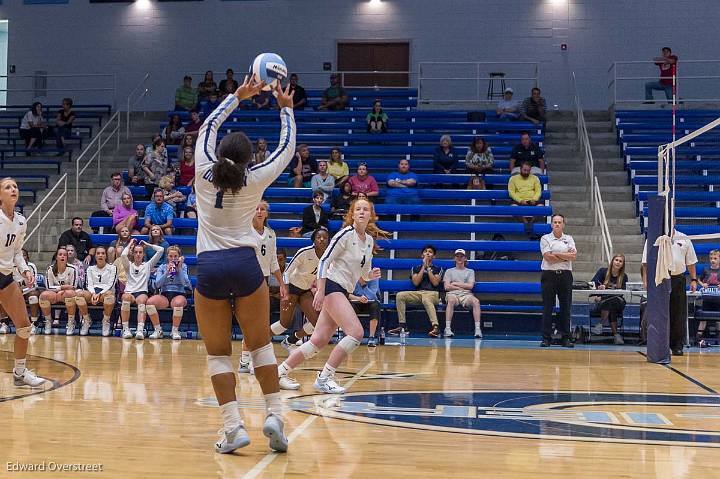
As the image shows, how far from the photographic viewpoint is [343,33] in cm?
2414

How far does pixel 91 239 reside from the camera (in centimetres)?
1725

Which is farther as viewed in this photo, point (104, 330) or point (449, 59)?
point (449, 59)

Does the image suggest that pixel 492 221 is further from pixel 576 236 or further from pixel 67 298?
pixel 67 298

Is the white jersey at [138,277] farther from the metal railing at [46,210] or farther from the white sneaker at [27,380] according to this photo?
the white sneaker at [27,380]

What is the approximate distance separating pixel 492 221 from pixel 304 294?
8.11m

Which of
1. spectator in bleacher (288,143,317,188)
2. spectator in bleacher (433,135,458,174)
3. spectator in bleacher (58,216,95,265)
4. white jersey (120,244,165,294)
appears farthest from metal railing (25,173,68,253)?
spectator in bleacher (433,135,458,174)

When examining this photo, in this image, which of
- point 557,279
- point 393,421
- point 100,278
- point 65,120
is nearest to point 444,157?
point 557,279

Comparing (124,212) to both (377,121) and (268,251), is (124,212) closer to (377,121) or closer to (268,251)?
(377,121)

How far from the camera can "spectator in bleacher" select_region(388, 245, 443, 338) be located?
1514cm

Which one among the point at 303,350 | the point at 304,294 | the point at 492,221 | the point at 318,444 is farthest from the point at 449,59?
the point at 318,444

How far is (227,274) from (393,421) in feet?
6.57

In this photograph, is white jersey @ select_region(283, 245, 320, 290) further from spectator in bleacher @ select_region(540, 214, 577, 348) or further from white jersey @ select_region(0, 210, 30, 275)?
spectator in bleacher @ select_region(540, 214, 577, 348)

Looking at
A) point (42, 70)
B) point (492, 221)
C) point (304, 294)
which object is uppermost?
point (42, 70)

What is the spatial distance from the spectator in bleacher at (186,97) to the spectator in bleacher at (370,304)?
33.3 ft
